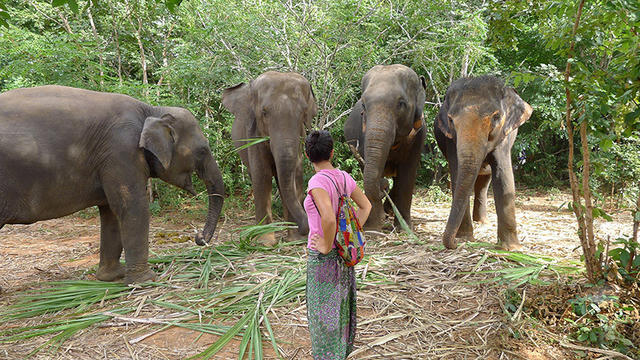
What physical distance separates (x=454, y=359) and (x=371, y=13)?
5886mm

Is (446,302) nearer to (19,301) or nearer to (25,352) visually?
(25,352)

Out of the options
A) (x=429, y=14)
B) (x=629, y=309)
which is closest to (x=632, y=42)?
(x=629, y=309)

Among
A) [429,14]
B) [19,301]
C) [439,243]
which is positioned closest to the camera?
[19,301]

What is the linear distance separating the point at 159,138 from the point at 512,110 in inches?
139

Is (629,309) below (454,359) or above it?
above

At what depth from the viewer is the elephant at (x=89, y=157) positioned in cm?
356

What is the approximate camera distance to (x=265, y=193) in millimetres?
5566

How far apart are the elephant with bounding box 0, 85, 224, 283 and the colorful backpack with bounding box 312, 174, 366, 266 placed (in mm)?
2192

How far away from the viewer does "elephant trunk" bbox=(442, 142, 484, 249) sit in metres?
4.25

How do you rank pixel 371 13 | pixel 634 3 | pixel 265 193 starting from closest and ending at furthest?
pixel 634 3, pixel 265 193, pixel 371 13

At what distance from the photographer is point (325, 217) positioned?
2148 millimetres

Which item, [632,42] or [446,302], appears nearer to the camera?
[632,42]

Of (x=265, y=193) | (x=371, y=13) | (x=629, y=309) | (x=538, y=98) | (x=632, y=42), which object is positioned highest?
(x=371, y=13)

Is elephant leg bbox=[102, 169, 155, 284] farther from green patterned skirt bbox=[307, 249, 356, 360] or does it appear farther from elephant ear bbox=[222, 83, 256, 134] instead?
green patterned skirt bbox=[307, 249, 356, 360]
